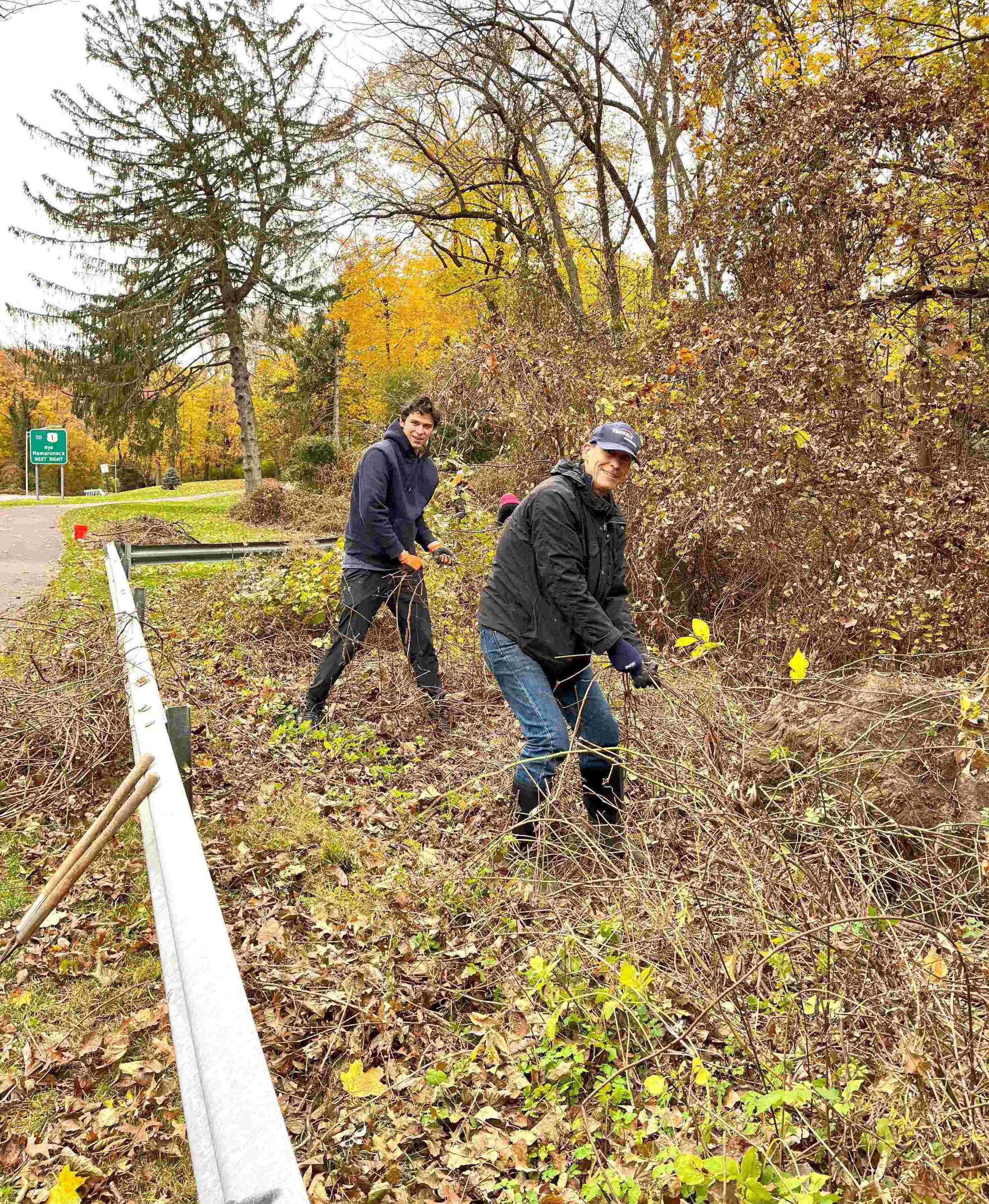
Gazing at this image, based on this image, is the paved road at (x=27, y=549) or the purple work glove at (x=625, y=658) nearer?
the purple work glove at (x=625, y=658)

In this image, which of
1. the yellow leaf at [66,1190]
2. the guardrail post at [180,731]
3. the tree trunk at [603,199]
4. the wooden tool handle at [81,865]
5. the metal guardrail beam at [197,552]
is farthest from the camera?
the tree trunk at [603,199]

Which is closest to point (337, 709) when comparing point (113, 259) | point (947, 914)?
point (947, 914)

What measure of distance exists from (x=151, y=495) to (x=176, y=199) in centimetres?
1473

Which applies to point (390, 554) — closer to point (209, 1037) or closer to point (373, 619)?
point (373, 619)

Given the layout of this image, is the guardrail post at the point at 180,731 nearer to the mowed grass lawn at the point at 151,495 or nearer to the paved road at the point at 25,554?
the paved road at the point at 25,554

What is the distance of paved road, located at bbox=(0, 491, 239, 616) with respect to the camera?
9727mm

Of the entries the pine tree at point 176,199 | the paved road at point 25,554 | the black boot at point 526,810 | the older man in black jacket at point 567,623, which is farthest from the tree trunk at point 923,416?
the pine tree at point 176,199

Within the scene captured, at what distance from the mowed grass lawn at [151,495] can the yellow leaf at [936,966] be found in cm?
2696

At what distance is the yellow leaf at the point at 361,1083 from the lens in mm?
2441

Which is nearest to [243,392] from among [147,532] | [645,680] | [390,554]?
[147,532]

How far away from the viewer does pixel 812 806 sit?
11.8ft

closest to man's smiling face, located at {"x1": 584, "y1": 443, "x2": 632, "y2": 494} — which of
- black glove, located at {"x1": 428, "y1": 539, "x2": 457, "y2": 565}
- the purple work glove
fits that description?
the purple work glove

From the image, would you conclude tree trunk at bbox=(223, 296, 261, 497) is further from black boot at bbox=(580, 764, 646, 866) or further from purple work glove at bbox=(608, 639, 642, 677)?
purple work glove at bbox=(608, 639, 642, 677)

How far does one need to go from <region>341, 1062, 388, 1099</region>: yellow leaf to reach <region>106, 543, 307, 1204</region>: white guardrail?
636 mm
